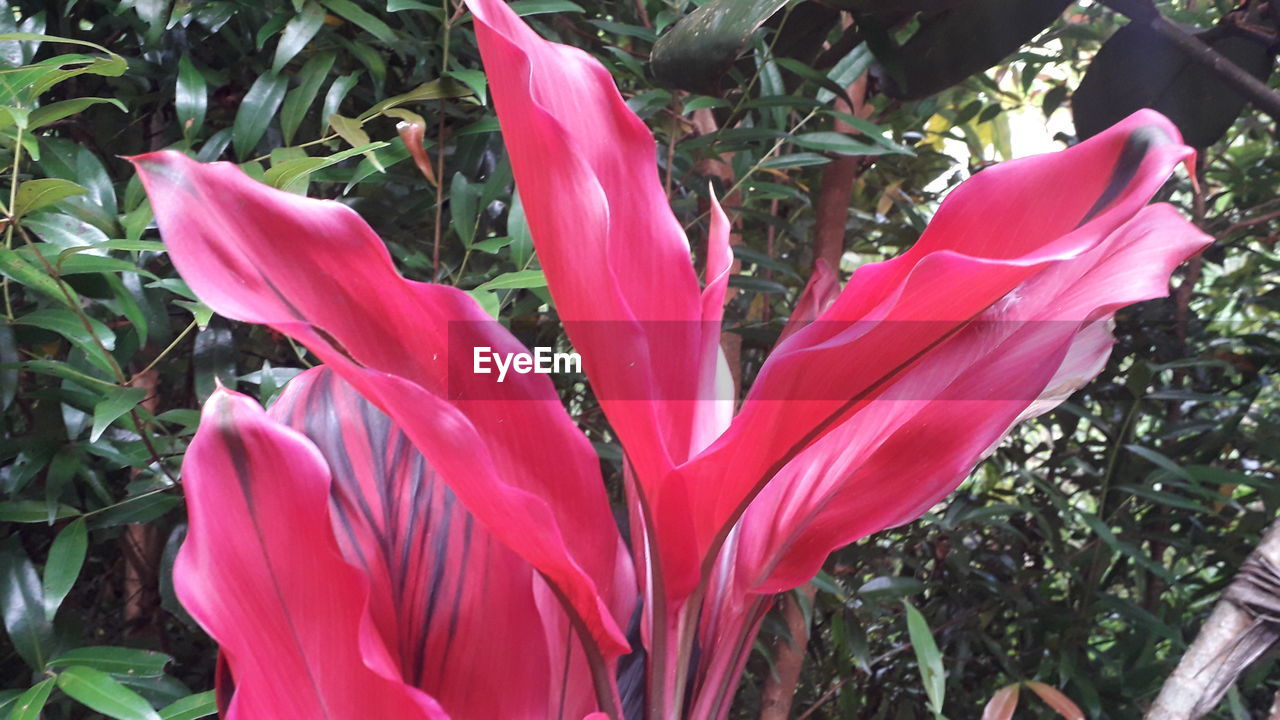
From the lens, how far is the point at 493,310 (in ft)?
1.42

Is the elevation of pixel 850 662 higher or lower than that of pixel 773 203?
lower

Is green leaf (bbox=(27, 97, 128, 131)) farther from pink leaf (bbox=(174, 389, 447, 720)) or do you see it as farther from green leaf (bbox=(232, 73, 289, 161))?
pink leaf (bbox=(174, 389, 447, 720))

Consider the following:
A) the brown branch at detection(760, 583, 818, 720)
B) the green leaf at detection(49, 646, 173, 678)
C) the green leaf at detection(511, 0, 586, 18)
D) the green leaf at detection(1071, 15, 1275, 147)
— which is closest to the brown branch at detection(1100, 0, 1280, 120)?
the green leaf at detection(1071, 15, 1275, 147)

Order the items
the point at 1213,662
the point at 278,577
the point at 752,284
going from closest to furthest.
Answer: the point at 278,577
the point at 1213,662
the point at 752,284

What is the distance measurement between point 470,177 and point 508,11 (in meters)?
0.33

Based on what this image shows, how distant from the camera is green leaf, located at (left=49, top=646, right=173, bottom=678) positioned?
0.42 meters

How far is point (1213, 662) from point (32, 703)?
543 mm

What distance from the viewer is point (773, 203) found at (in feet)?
2.73

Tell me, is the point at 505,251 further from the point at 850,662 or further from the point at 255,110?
the point at 850,662

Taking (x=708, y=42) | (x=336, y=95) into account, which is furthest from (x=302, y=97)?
(x=708, y=42)

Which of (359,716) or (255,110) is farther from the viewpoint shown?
(255,110)

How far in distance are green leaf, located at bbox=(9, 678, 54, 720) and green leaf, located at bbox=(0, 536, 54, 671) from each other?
0.05 metres

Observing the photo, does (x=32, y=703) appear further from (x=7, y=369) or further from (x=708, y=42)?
(x=708, y=42)

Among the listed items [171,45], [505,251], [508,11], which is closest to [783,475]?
[508,11]
